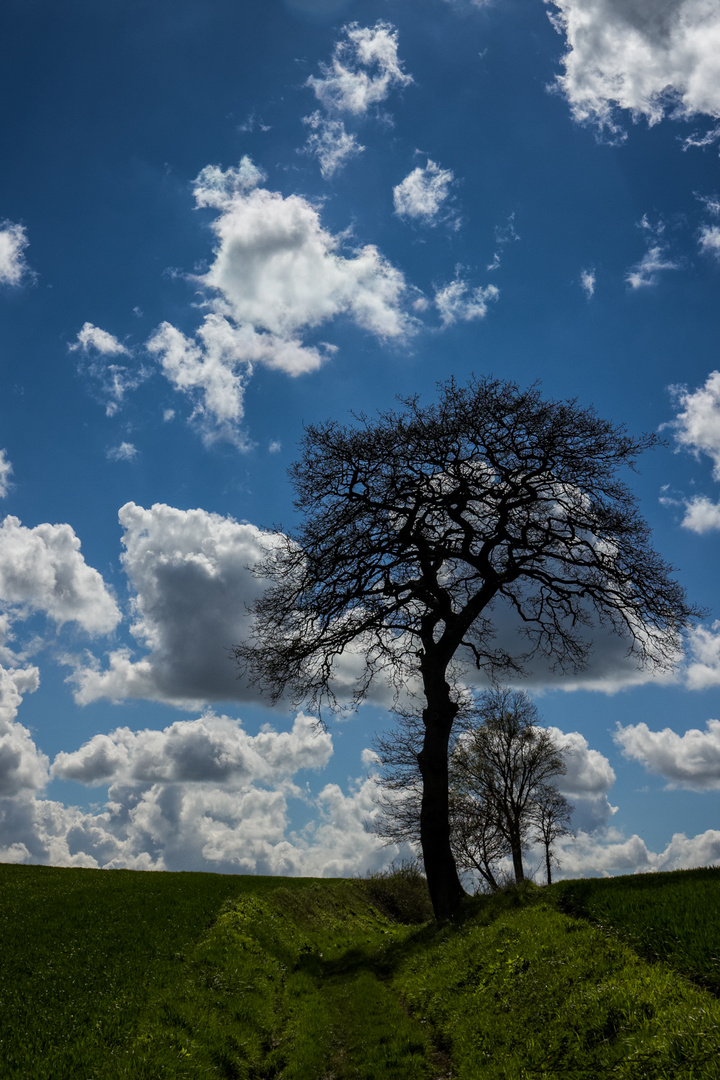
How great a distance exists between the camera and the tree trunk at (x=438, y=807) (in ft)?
55.4

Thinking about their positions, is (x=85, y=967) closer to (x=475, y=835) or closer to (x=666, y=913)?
(x=666, y=913)

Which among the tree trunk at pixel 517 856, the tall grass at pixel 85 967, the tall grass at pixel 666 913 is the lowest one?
the tree trunk at pixel 517 856

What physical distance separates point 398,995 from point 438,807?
536 centimetres

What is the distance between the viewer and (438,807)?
1733 centimetres

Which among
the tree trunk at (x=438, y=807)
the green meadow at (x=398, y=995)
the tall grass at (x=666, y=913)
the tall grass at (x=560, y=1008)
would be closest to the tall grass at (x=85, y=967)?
the green meadow at (x=398, y=995)

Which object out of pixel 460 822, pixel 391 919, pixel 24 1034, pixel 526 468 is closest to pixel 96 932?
pixel 24 1034

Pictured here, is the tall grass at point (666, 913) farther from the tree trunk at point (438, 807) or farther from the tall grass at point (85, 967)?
the tall grass at point (85, 967)

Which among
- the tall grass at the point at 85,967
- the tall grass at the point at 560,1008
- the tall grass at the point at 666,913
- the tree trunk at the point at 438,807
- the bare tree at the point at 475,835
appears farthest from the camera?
the bare tree at the point at 475,835

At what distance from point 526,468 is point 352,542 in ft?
18.1

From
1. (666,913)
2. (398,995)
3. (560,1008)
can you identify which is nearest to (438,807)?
(398,995)

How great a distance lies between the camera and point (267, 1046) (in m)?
9.86

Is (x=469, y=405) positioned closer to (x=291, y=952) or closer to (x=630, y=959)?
(x=630, y=959)

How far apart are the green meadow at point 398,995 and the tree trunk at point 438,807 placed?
2.76ft

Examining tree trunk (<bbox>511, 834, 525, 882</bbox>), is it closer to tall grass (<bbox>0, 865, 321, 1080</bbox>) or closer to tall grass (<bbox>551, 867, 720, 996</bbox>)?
tall grass (<bbox>0, 865, 321, 1080</bbox>)
